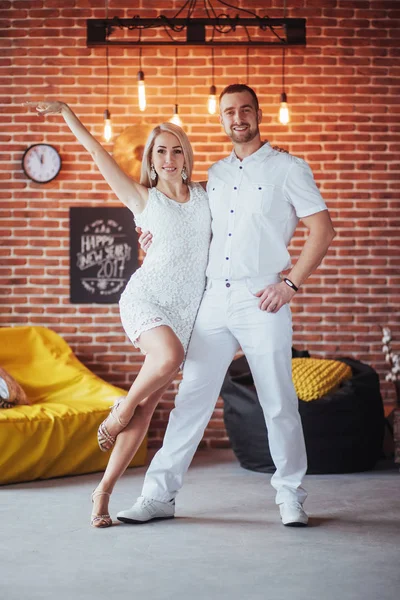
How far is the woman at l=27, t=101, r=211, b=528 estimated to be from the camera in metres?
3.27

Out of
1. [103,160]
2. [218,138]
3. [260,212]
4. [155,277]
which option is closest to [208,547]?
[155,277]

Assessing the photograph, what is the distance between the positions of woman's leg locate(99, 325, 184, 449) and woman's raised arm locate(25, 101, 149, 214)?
0.56 meters

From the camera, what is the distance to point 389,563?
2.92m

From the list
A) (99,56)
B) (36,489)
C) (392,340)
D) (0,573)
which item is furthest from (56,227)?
(0,573)

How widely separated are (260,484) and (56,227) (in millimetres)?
2307

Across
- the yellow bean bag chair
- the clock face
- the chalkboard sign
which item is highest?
the clock face

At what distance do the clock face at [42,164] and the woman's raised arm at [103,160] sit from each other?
6.97 feet

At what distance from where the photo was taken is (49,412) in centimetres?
456

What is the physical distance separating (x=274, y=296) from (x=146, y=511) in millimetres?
1070

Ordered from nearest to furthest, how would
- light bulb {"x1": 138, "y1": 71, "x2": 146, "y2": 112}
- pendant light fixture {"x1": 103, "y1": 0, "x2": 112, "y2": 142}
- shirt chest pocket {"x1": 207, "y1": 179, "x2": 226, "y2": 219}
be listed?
1. shirt chest pocket {"x1": 207, "y1": 179, "x2": 226, "y2": 219}
2. light bulb {"x1": 138, "y1": 71, "x2": 146, "y2": 112}
3. pendant light fixture {"x1": 103, "y1": 0, "x2": 112, "y2": 142}

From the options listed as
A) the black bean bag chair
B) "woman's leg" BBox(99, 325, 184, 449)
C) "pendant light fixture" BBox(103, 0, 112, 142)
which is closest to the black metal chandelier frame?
"pendant light fixture" BBox(103, 0, 112, 142)

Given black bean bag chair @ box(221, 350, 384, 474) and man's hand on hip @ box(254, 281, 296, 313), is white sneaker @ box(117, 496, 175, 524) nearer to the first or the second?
man's hand on hip @ box(254, 281, 296, 313)

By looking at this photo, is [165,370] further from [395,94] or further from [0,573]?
[395,94]

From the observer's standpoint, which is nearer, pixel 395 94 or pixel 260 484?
pixel 260 484
